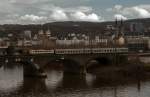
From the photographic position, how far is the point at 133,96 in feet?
130

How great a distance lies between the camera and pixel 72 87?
155ft

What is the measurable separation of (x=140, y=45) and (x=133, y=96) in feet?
197

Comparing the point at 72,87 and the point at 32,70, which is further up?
the point at 32,70

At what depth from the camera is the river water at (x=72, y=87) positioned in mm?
41031

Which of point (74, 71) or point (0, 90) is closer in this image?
point (0, 90)

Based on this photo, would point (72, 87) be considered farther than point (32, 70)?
No

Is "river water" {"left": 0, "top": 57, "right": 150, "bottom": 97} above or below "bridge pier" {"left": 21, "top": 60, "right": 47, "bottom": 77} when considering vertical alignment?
below

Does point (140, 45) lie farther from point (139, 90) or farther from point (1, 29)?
point (1, 29)

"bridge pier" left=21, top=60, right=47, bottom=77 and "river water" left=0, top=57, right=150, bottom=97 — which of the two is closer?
"river water" left=0, top=57, right=150, bottom=97

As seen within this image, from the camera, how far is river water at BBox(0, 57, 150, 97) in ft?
135

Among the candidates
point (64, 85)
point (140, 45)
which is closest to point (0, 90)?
point (64, 85)

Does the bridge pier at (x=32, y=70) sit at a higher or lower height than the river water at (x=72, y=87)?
higher

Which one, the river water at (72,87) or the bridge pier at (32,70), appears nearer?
the river water at (72,87)

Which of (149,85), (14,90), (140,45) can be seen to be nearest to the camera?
(14,90)
